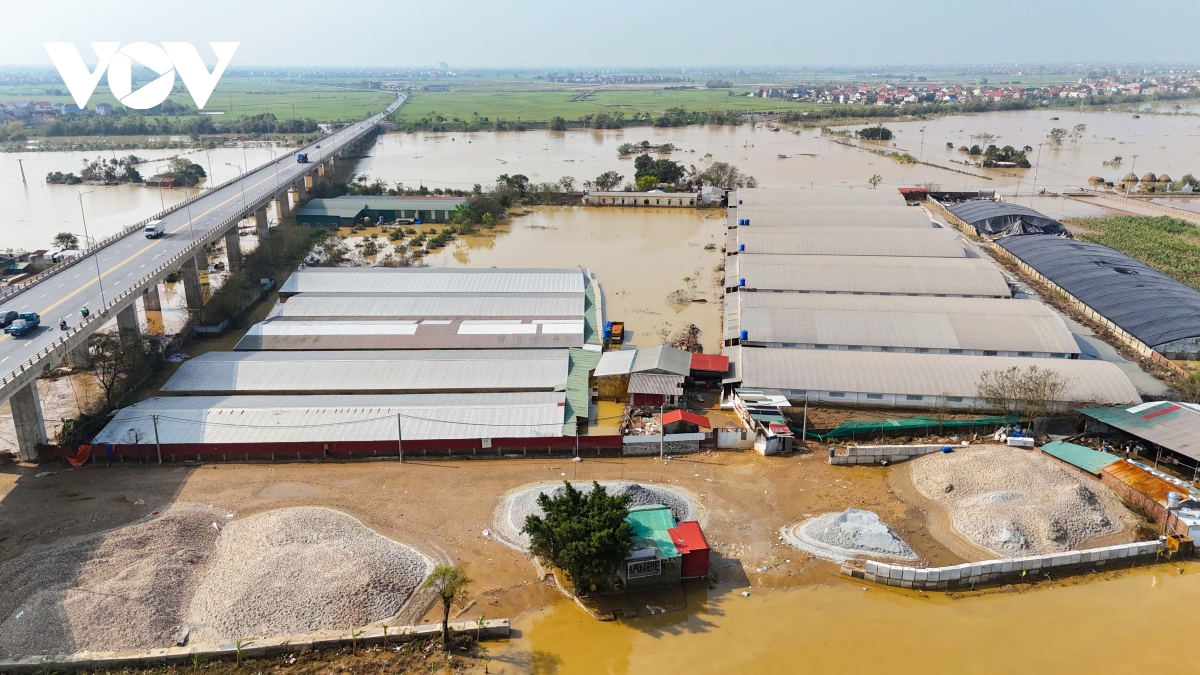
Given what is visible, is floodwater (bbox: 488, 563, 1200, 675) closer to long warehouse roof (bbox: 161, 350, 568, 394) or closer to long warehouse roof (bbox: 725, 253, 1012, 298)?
long warehouse roof (bbox: 161, 350, 568, 394)

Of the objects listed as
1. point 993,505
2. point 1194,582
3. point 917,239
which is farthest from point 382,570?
point 917,239

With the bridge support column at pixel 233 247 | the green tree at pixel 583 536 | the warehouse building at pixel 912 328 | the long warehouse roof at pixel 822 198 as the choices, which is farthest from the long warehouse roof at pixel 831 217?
the green tree at pixel 583 536

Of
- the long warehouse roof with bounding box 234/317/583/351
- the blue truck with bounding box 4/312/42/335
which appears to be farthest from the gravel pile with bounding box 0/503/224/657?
the long warehouse roof with bounding box 234/317/583/351

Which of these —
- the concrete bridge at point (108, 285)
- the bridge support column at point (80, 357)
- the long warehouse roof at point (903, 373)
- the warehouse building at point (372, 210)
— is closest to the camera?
the concrete bridge at point (108, 285)

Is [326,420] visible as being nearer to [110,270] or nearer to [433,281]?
[433,281]

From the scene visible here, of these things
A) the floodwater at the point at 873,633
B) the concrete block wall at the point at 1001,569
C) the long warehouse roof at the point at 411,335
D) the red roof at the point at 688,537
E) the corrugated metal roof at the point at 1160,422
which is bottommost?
the floodwater at the point at 873,633

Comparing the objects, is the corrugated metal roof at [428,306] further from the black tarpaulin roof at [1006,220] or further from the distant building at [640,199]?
the black tarpaulin roof at [1006,220]
